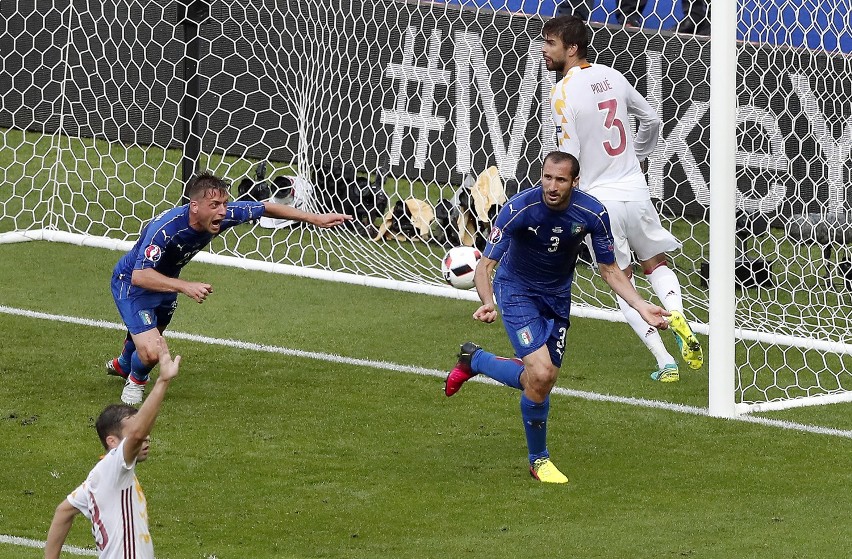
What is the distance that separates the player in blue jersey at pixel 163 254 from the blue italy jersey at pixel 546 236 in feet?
3.70

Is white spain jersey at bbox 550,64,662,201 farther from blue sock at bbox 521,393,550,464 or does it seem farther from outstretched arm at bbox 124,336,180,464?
outstretched arm at bbox 124,336,180,464

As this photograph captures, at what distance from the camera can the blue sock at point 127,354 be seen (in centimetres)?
862

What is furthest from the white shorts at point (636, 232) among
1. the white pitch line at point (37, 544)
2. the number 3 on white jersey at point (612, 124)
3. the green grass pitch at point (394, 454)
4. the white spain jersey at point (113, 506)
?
the white spain jersey at point (113, 506)

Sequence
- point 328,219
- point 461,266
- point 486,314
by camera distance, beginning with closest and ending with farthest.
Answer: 1. point 486,314
2. point 328,219
3. point 461,266

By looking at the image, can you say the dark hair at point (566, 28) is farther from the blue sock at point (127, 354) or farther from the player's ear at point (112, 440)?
the player's ear at point (112, 440)

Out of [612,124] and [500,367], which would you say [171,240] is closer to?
[500,367]

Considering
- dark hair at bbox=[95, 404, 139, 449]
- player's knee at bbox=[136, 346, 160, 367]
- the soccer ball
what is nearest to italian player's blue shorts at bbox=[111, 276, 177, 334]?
player's knee at bbox=[136, 346, 160, 367]

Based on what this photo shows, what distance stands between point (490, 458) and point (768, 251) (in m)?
3.27

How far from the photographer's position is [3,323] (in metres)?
10.1

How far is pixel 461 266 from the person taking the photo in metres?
10.5

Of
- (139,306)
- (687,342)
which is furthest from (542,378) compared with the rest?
(139,306)

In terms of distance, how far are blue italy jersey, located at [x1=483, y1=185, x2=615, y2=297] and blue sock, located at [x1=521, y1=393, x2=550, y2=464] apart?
1.79 feet

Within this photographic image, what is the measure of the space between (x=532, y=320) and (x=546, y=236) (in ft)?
1.33

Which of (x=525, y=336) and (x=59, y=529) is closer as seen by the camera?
(x=59, y=529)
